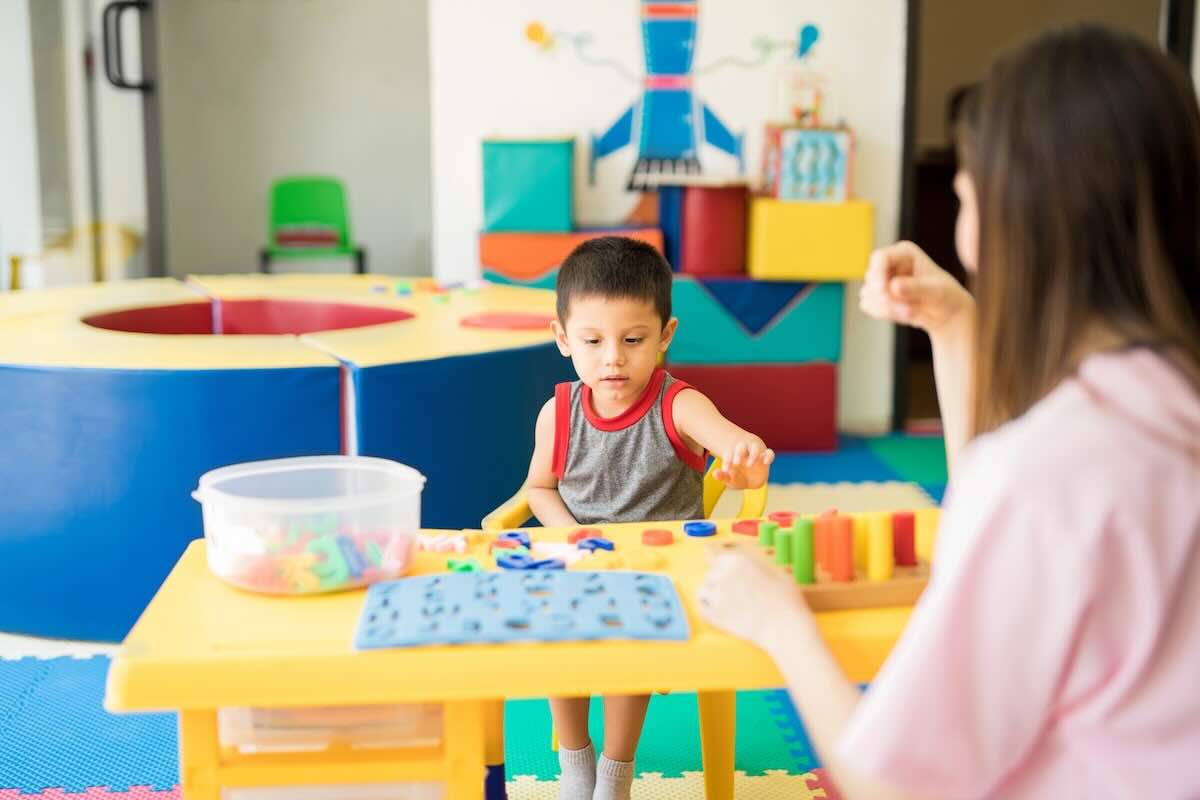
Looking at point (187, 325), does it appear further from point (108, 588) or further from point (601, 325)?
point (601, 325)

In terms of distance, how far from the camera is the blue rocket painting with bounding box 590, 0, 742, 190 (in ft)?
15.9

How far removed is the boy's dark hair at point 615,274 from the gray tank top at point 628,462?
0.15 metres

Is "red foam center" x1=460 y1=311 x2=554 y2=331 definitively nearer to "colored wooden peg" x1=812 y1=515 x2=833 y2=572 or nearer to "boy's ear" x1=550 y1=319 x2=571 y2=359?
"boy's ear" x1=550 y1=319 x2=571 y2=359

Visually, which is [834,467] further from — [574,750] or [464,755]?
[464,755]

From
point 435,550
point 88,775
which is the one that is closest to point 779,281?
point 88,775

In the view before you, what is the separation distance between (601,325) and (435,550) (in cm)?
64

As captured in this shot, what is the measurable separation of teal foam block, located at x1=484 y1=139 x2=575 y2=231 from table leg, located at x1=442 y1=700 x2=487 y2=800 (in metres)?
3.68

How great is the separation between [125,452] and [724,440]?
1.41m

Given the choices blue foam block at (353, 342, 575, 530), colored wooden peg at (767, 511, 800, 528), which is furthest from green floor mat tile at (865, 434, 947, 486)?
colored wooden peg at (767, 511, 800, 528)

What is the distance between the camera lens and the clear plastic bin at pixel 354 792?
3.76ft

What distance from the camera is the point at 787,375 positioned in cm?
473

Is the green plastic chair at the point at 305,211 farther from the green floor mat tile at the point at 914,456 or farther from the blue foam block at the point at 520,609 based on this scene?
the blue foam block at the point at 520,609

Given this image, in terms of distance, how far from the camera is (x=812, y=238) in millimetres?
4555

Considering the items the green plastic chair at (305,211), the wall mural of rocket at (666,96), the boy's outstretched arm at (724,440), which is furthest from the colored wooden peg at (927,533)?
the green plastic chair at (305,211)
